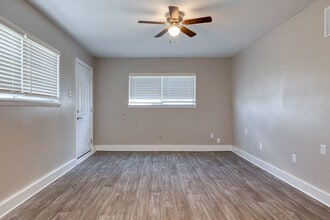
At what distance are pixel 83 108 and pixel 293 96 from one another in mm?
4309

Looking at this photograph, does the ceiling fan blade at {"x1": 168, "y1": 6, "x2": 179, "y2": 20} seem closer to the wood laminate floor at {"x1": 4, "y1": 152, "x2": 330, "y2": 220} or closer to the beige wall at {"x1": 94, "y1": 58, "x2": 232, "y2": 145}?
the wood laminate floor at {"x1": 4, "y1": 152, "x2": 330, "y2": 220}

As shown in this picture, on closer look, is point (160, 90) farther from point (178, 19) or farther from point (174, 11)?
point (174, 11)

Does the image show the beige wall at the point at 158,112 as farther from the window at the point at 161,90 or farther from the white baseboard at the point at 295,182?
the white baseboard at the point at 295,182

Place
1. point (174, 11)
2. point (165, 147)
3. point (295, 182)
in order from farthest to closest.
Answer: point (165, 147)
point (295, 182)
point (174, 11)

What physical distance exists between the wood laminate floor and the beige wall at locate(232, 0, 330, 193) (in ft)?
1.45

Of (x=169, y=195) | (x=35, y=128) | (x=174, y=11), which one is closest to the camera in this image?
(x=174, y=11)

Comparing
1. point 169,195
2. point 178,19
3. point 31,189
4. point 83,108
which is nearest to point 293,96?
point 178,19

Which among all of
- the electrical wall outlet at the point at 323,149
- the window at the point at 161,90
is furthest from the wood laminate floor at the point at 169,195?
the window at the point at 161,90

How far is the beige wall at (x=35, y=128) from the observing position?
283 centimetres

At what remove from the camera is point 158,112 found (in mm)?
6836

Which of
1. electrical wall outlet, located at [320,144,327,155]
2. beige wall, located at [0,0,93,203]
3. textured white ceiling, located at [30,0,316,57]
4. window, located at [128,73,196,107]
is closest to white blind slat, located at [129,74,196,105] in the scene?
window, located at [128,73,196,107]

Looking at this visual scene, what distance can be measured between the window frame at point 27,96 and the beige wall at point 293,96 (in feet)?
11.9

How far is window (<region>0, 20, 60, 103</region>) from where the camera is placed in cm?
280

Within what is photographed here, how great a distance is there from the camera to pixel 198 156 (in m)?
6.05
